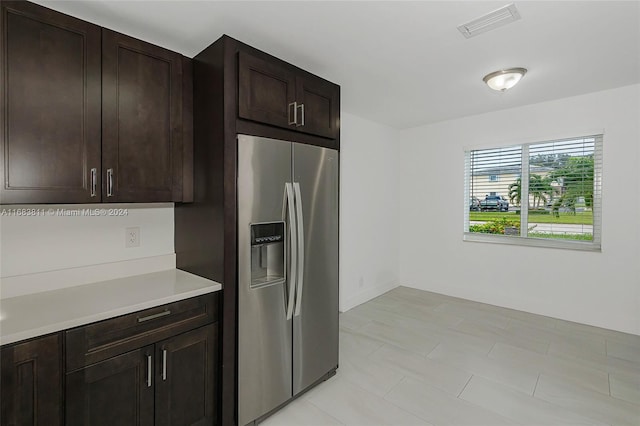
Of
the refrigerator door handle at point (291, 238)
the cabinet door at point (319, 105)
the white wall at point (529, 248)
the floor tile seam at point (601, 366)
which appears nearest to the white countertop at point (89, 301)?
the refrigerator door handle at point (291, 238)

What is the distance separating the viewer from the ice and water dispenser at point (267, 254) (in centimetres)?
204

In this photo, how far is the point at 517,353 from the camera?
291cm

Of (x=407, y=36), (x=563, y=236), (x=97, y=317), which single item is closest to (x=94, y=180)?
(x=97, y=317)

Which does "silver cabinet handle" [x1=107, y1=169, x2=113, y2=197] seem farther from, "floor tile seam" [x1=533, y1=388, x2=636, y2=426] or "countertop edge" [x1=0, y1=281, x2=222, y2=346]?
"floor tile seam" [x1=533, y1=388, x2=636, y2=426]

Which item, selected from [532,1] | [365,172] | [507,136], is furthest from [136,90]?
[507,136]

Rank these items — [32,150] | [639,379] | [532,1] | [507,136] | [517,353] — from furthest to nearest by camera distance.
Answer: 1. [507,136]
2. [517,353]
3. [639,379]
4. [532,1]
5. [32,150]

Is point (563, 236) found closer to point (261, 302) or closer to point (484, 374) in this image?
point (484, 374)

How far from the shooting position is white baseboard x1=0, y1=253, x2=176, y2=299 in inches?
69.0

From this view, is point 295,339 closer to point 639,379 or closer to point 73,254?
point 73,254

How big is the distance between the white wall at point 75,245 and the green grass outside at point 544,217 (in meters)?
3.85

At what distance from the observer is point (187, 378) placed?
1795mm

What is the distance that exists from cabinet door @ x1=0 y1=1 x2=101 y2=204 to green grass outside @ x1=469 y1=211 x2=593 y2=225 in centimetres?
430

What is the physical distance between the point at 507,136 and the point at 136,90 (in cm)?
404

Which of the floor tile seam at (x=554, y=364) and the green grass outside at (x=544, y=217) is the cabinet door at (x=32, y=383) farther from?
the green grass outside at (x=544, y=217)
